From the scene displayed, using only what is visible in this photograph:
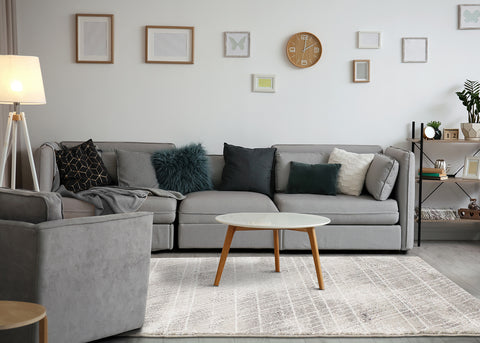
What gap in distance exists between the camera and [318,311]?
3018 mm

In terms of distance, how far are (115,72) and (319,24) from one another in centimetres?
205

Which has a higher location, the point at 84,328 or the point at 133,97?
the point at 133,97

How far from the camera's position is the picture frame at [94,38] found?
5230 mm

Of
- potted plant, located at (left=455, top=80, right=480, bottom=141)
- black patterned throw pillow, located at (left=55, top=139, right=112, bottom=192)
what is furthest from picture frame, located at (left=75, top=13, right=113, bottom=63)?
potted plant, located at (left=455, top=80, right=480, bottom=141)

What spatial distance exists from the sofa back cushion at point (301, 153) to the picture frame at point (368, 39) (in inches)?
38.9

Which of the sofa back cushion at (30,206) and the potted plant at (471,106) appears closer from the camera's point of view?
the sofa back cushion at (30,206)

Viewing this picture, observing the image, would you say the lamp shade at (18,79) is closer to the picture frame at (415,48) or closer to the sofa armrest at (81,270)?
the sofa armrest at (81,270)

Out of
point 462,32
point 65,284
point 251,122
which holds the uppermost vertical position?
point 462,32

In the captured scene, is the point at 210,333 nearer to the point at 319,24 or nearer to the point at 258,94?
the point at 258,94

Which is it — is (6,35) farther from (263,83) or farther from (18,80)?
(263,83)

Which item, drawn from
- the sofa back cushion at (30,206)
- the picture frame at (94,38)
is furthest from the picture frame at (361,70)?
the sofa back cushion at (30,206)

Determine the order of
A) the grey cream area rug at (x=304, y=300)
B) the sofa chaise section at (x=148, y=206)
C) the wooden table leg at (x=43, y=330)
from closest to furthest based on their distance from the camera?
the wooden table leg at (x=43, y=330) → the grey cream area rug at (x=304, y=300) → the sofa chaise section at (x=148, y=206)

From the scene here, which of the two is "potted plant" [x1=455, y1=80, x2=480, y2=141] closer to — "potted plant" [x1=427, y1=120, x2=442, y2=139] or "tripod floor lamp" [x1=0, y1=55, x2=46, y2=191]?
"potted plant" [x1=427, y1=120, x2=442, y2=139]

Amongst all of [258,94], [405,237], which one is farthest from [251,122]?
[405,237]
